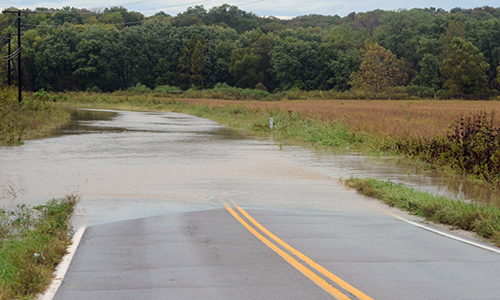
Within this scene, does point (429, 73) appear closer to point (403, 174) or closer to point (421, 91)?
point (421, 91)

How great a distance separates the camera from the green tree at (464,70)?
329ft

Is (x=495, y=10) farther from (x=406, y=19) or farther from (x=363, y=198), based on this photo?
(x=363, y=198)

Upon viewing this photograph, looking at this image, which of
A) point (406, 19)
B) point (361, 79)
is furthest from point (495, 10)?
point (361, 79)

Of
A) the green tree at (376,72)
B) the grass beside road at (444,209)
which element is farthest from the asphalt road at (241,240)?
the green tree at (376,72)

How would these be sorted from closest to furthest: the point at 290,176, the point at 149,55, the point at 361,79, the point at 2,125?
the point at 290,176, the point at 2,125, the point at 361,79, the point at 149,55

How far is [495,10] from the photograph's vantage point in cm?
18362

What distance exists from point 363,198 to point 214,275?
7.53 meters

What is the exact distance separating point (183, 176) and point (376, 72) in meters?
94.5

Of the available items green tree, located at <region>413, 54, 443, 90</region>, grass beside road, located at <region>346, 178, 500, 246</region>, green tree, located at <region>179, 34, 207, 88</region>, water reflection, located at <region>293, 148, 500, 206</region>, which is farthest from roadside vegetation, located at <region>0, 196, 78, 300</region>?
green tree, located at <region>179, 34, 207, 88</region>

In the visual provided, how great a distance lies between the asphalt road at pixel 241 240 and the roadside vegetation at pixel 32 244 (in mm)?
310

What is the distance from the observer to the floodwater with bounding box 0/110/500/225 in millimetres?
13664

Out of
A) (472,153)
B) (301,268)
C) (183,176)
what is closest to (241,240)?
(301,268)

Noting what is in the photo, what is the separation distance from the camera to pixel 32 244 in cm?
902

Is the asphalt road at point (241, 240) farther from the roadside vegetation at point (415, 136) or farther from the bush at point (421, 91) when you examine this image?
the bush at point (421, 91)
